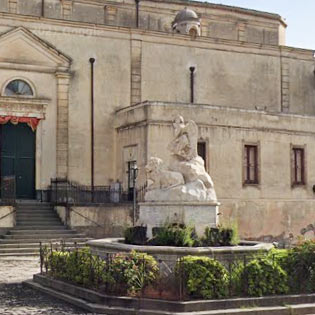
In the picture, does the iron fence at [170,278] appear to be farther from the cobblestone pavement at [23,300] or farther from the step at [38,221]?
the step at [38,221]

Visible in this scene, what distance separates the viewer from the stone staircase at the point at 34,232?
2352 centimetres

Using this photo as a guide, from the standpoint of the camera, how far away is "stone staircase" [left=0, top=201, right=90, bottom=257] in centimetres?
2352

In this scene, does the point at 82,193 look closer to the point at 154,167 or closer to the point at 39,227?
the point at 39,227

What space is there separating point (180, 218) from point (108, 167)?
641 inches

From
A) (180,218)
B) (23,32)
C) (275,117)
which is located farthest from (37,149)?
(180,218)

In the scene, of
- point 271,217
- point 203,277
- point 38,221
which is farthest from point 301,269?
point 271,217

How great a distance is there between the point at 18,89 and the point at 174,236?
665 inches

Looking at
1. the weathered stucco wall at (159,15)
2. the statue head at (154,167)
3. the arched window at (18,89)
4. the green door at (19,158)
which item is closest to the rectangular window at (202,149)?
the green door at (19,158)

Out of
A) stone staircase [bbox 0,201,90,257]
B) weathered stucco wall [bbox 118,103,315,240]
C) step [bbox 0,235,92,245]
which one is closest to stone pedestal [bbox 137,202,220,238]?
stone staircase [bbox 0,201,90,257]

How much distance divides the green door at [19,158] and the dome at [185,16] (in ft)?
36.0

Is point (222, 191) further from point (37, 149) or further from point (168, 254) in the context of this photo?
point (168, 254)

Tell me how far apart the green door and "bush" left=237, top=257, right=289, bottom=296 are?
18.6 metres

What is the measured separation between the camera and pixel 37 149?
2964cm

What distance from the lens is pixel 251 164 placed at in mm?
30453
